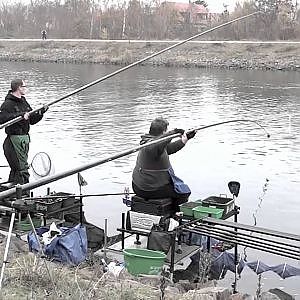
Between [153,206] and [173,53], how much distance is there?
3956 cm

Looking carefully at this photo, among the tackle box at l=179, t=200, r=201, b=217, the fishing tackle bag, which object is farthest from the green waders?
the tackle box at l=179, t=200, r=201, b=217

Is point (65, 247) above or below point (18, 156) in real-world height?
below

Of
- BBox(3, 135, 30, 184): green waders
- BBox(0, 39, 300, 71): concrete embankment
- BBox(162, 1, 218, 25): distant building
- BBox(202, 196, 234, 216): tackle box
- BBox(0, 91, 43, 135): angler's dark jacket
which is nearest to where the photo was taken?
BBox(202, 196, 234, 216): tackle box

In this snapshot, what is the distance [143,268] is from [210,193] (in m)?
4.17

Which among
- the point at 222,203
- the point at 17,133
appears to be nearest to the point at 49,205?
the point at 17,133

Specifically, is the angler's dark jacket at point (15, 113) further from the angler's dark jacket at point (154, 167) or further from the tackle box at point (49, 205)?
the angler's dark jacket at point (154, 167)

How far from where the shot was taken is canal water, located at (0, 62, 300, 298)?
885cm

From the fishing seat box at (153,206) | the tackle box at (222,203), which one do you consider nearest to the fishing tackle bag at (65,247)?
the fishing seat box at (153,206)

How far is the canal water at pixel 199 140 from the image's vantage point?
885 centimetres

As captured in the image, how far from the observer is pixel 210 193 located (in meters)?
9.66

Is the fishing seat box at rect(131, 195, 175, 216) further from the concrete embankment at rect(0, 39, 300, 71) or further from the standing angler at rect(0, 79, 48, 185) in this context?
the concrete embankment at rect(0, 39, 300, 71)

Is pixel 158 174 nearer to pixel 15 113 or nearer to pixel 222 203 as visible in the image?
pixel 222 203

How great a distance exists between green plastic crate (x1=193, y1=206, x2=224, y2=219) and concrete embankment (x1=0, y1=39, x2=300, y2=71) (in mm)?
32838

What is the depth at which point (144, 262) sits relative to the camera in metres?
5.61
